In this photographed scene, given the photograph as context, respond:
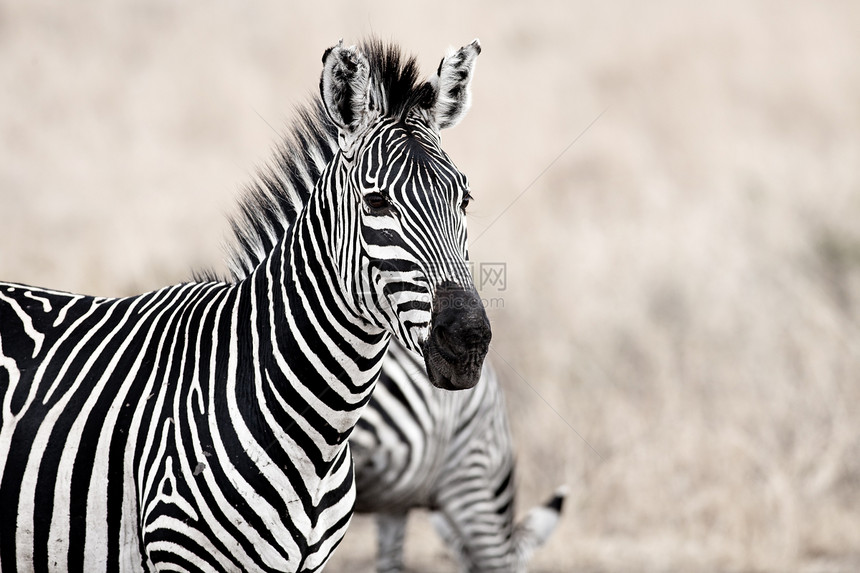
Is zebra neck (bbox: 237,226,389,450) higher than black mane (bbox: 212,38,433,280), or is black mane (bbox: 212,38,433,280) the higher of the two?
black mane (bbox: 212,38,433,280)

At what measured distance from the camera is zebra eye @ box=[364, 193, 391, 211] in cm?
320

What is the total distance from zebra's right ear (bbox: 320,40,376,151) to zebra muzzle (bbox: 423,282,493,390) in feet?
2.81

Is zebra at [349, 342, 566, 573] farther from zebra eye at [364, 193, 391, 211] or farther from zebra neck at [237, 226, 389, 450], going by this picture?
zebra eye at [364, 193, 391, 211]

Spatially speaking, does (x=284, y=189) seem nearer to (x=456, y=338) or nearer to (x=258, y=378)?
(x=258, y=378)

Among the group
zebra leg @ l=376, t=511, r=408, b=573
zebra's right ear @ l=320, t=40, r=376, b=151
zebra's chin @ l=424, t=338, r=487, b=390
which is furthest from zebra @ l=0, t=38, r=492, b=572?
zebra leg @ l=376, t=511, r=408, b=573

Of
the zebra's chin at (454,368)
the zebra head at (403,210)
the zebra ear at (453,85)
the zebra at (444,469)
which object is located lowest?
the zebra at (444,469)

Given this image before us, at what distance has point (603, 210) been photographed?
45.3 ft

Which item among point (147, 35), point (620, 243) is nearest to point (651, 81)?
point (620, 243)

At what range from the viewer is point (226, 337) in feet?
11.7

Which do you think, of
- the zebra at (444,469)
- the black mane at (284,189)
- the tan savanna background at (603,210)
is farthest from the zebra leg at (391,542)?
the black mane at (284,189)

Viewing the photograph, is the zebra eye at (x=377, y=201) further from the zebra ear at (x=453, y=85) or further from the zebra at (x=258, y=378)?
the zebra ear at (x=453, y=85)

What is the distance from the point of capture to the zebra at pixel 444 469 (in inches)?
240

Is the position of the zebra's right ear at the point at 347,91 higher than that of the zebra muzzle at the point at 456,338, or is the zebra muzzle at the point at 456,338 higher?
the zebra's right ear at the point at 347,91

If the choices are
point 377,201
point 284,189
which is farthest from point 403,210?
point 284,189
